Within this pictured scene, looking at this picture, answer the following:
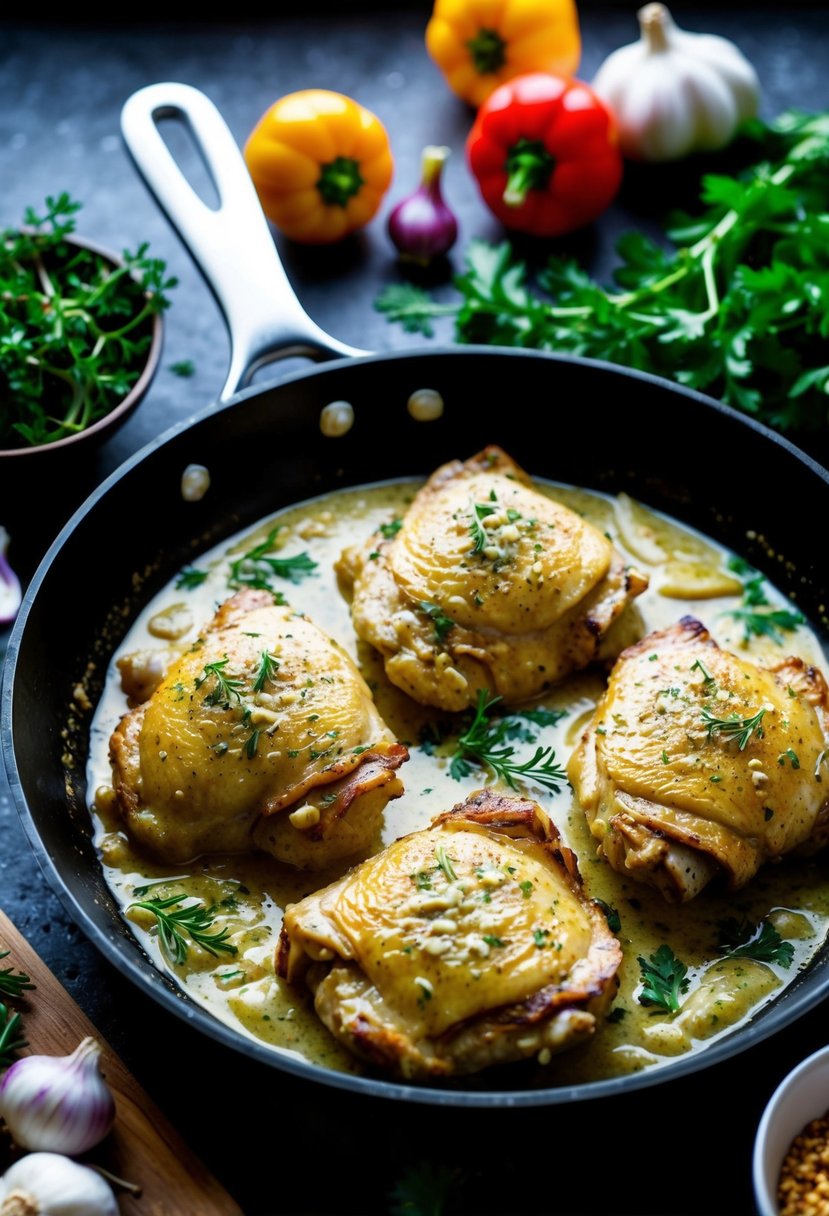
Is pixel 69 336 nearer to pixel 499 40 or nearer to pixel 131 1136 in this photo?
pixel 499 40

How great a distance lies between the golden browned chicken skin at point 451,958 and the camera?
2.83m

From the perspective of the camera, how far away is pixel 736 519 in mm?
4051

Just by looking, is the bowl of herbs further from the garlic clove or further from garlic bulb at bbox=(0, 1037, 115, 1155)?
garlic bulb at bbox=(0, 1037, 115, 1155)

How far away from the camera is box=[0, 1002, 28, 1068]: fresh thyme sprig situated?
3008 millimetres

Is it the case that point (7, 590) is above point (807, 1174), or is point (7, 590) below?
above

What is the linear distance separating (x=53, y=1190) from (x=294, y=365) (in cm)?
287

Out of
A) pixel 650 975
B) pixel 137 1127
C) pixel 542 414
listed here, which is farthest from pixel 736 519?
pixel 137 1127

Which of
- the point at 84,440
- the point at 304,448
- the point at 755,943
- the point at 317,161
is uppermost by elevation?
the point at 317,161

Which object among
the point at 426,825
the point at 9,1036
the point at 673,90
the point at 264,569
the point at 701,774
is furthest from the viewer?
the point at 673,90

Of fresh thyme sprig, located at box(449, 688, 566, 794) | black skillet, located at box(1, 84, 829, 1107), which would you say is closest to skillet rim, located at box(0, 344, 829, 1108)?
black skillet, located at box(1, 84, 829, 1107)

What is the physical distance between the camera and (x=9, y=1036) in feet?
9.95

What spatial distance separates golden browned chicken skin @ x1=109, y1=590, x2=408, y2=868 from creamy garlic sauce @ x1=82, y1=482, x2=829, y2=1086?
125 millimetres

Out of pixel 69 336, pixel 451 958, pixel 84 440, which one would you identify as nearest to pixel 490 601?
pixel 451 958

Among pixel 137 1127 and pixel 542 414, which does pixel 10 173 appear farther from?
pixel 137 1127
